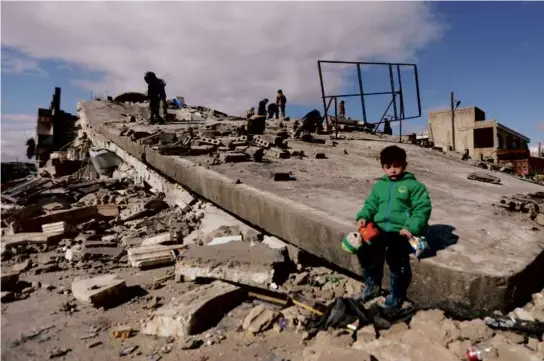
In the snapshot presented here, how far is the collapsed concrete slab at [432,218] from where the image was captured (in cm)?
252

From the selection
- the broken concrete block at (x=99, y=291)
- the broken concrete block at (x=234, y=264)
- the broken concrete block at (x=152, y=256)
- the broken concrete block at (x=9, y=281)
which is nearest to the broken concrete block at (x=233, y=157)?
the broken concrete block at (x=152, y=256)

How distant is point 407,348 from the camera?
2.23 metres

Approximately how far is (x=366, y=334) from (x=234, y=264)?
1.41 meters

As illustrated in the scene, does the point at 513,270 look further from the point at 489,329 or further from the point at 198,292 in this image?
the point at 198,292

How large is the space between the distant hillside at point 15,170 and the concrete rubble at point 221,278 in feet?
94.3

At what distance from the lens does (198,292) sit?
10.4 feet

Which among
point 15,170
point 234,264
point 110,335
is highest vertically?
point 15,170

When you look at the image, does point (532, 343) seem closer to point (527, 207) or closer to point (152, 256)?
point (527, 207)

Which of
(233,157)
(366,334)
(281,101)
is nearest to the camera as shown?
(366,334)

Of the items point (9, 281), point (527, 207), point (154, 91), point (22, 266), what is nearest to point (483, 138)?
point (154, 91)

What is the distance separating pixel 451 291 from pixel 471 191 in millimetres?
2800

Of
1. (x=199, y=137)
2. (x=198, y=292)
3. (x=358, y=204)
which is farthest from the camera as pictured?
(x=199, y=137)

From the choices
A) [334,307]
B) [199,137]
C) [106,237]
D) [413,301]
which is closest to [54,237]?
[106,237]

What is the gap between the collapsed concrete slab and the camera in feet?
8.27
